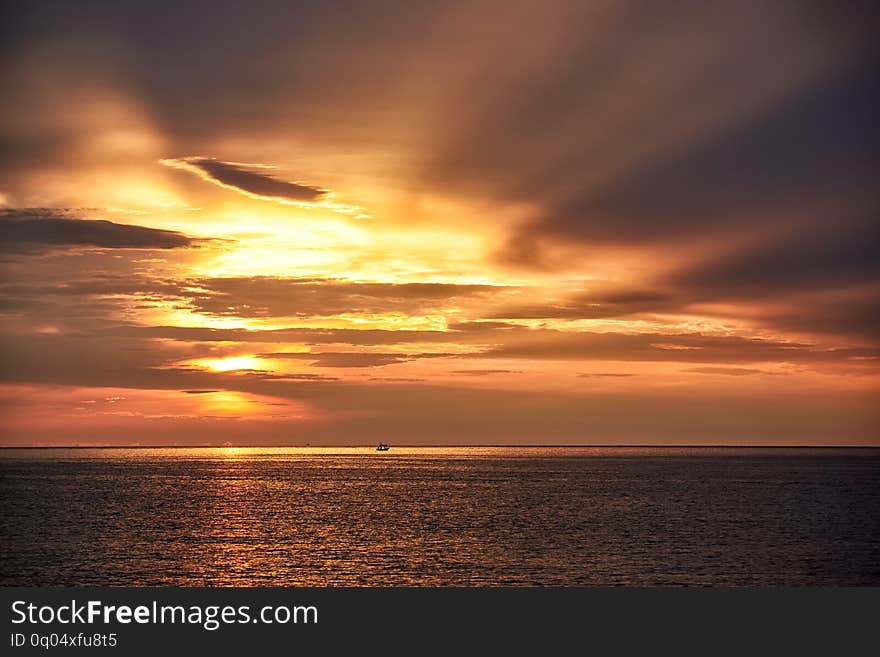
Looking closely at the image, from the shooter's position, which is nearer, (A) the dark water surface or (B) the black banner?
(B) the black banner

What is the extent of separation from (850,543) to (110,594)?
240 feet

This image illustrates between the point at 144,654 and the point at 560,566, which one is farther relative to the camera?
the point at 560,566

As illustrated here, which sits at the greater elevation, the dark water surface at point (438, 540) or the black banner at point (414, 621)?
the black banner at point (414, 621)

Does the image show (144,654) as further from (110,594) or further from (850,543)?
(850,543)

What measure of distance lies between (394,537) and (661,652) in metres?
58.5

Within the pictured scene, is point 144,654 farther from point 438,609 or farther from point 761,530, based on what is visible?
point 761,530

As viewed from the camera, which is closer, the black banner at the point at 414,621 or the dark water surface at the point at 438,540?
the black banner at the point at 414,621

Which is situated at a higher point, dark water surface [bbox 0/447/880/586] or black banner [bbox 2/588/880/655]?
black banner [bbox 2/588/880/655]

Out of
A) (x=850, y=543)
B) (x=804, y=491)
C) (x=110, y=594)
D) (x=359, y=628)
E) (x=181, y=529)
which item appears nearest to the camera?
(x=359, y=628)

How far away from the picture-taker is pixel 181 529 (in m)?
98.9

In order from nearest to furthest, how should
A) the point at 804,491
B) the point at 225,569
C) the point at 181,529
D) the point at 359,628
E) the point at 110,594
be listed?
the point at 359,628, the point at 110,594, the point at 225,569, the point at 181,529, the point at 804,491

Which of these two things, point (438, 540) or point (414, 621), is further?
point (438, 540)

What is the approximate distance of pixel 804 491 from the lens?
572 ft

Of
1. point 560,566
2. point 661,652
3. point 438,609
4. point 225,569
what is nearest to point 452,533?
point 560,566
